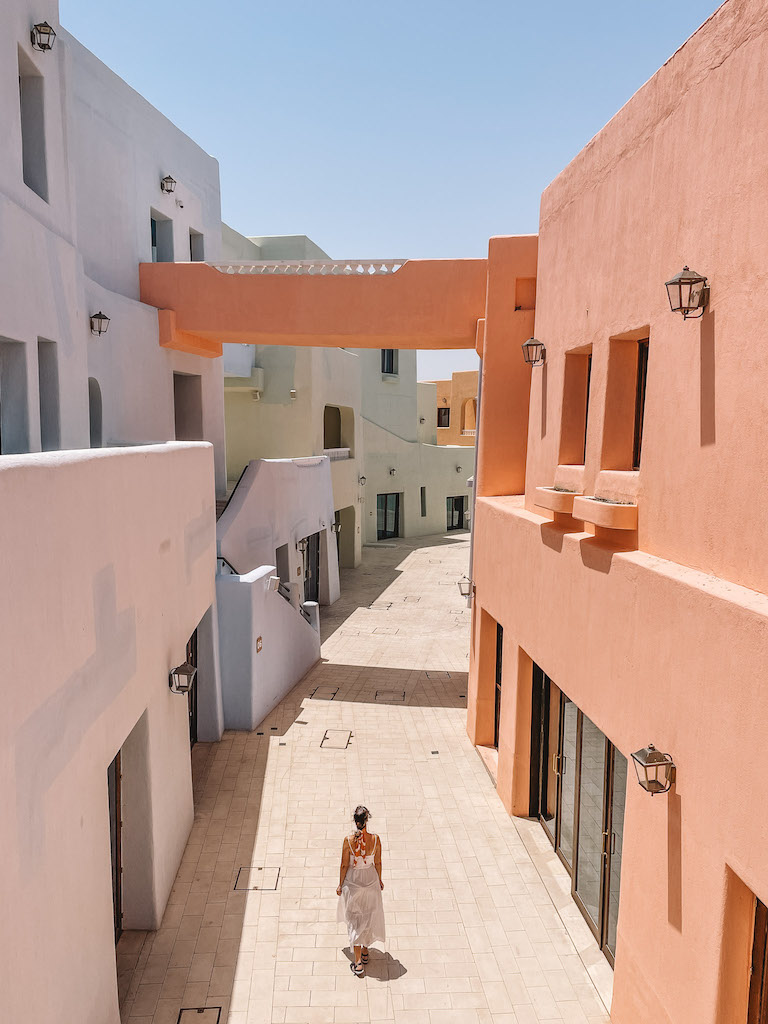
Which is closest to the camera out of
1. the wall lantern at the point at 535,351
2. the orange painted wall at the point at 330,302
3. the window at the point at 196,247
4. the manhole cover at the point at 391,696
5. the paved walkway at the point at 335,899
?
the paved walkway at the point at 335,899

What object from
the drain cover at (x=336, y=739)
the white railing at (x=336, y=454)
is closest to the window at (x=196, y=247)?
the white railing at (x=336, y=454)

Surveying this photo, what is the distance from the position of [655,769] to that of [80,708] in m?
3.78

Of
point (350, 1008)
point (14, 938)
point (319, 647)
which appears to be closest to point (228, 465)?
point (319, 647)

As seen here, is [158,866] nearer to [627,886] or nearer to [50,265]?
[627,886]

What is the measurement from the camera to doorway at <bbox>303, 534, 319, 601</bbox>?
66.4 ft

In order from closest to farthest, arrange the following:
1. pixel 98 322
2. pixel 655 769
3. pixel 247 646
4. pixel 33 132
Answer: pixel 655 769 → pixel 33 132 → pixel 98 322 → pixel 247 646

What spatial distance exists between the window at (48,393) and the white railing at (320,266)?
5747 millimetres

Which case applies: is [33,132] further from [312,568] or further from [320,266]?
[312,568]

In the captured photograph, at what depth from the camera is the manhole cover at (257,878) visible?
7562 millimetres

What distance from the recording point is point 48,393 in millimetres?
8180

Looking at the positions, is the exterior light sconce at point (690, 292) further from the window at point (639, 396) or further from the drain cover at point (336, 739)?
the drain cover at point (336, 739)

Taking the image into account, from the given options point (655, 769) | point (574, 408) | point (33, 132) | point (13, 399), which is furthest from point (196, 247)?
point (655, 769)

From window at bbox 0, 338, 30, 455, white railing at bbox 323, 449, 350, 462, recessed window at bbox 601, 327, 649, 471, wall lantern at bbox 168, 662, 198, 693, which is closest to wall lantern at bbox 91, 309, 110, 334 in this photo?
window at bbox 0, 338, 30, 455

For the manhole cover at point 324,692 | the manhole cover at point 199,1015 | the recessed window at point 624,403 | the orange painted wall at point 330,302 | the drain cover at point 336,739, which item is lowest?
the manhole cover at point 324,692
